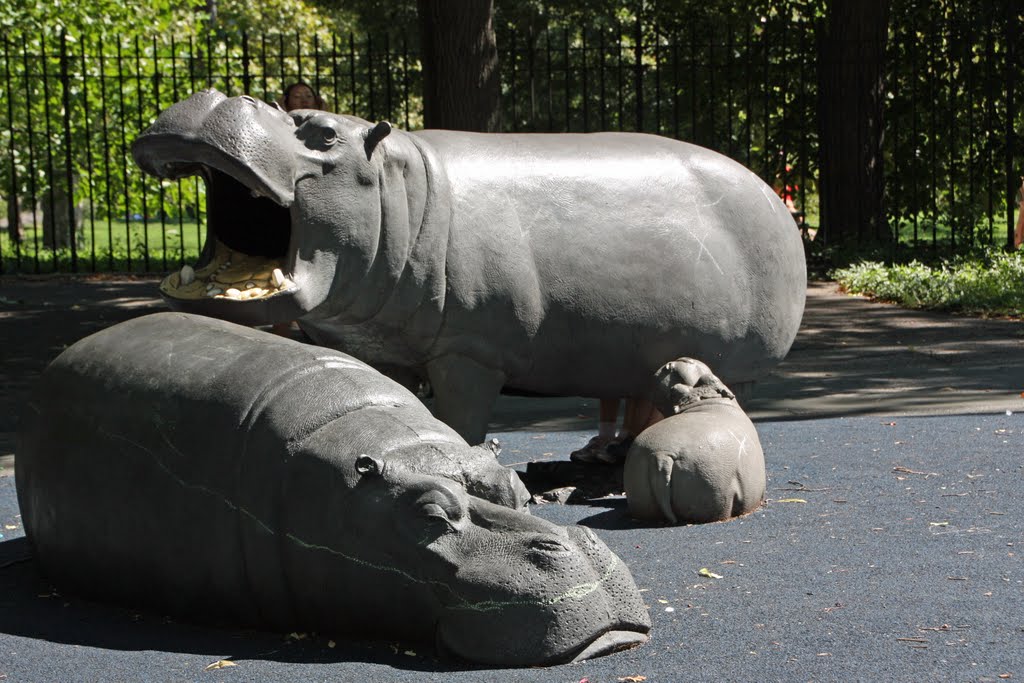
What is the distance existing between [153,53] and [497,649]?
586 inches

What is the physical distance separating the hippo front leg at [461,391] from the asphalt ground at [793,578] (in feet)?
1.87

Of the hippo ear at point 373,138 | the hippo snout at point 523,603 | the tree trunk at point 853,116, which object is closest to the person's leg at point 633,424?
the hippo ear at point 373,138

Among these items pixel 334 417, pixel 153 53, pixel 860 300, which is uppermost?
pixel 153 53

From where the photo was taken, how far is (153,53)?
17.1 metres

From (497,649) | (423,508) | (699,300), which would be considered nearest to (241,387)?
(423,508)

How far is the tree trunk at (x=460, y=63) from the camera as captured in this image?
1099cm

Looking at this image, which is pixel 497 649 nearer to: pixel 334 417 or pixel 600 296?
pixel 334 417

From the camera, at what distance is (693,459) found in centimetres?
509

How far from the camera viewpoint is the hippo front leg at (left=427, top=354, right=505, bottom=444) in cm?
511

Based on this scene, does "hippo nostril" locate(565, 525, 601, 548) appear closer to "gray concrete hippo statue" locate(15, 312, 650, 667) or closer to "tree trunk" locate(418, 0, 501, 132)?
"gray concrete hippo statue" locate(15, 312, 650, 667)

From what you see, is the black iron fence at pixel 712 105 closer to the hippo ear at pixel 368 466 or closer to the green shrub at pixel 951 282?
the green shrub at pixel 951 282

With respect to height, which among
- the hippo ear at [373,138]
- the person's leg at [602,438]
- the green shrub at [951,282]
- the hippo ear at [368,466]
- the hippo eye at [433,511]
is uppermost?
the hippo ear at [373,138]

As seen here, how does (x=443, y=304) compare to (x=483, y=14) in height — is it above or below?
below

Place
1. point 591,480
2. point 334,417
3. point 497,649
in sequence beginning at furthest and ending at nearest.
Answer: point 591,480, point 334,417, point 497,649
